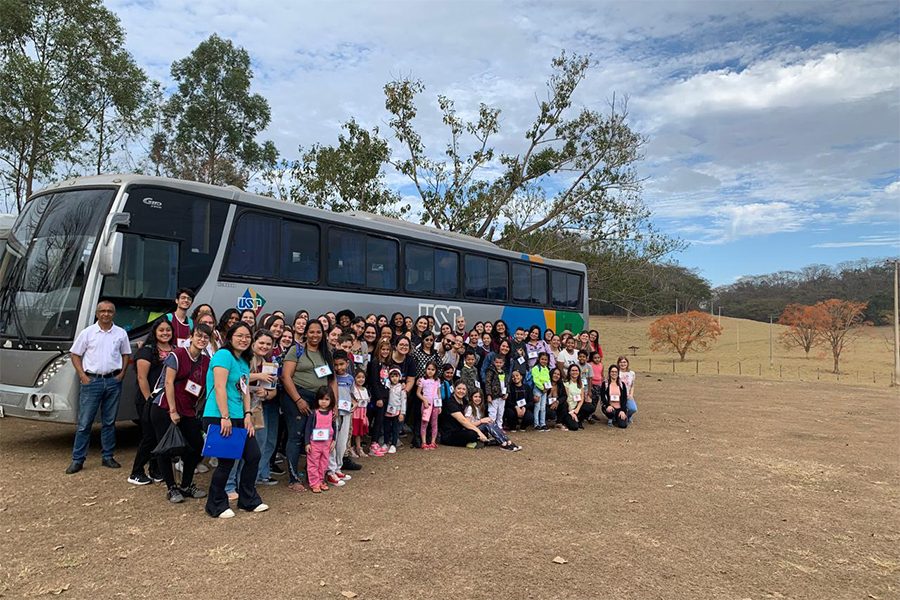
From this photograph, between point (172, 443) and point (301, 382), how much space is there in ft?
4.11

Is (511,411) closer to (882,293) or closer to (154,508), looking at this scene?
(154,508)

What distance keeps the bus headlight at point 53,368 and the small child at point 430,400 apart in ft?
13.2

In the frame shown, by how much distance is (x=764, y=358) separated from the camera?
3506cm

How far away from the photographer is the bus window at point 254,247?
7.86 meters

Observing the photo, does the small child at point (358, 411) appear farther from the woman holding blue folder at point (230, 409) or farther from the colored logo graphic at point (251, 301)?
the colored logo graphic at point (251, 301)

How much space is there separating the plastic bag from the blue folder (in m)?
0.48

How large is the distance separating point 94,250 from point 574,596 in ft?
19.9

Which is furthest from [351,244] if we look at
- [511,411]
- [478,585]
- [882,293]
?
[882,293]

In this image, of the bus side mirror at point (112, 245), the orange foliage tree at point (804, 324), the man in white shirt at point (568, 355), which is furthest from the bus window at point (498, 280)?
the orange foliage tree at point (804, 324)

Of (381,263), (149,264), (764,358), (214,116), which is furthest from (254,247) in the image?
(764,358)

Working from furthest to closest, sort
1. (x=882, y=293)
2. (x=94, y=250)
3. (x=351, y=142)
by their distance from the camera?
(x=882, y=293)
(x=351, y=142)
(x=94, y=250)

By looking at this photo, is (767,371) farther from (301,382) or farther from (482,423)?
(301,382)

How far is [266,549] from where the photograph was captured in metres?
4.21

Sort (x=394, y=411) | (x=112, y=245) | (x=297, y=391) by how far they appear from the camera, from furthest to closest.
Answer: (x=394, y=411) < (x=112, y=245) < (x=297, y=391)
